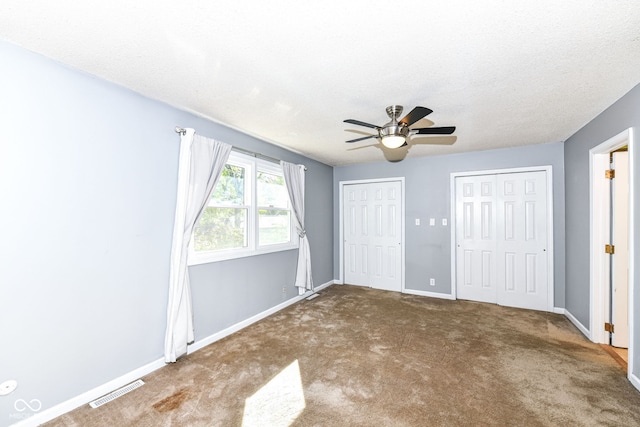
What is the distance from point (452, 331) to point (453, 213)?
2088mm

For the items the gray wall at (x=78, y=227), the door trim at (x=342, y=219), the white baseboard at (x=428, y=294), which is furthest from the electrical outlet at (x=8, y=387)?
the white baseboard at (x=428, y=294)

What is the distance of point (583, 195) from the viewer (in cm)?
340

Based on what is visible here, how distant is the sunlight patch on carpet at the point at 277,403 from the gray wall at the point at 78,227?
1124mm

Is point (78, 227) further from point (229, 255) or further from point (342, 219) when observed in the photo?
point (342, 219)

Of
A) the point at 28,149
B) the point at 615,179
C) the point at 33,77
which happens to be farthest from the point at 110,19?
the point at 615,179

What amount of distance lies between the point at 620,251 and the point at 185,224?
14.8 ft

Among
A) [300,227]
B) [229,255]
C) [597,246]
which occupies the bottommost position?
[229,255]

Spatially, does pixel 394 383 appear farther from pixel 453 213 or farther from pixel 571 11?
pixel 453 213

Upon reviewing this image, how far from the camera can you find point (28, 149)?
6.08 feet

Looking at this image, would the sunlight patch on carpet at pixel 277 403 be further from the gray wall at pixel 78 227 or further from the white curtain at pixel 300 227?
the white curtain at pixel 300 227

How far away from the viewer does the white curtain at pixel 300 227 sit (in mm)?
4434

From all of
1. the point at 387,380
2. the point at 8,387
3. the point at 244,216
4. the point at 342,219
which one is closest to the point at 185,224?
the point at 244,216

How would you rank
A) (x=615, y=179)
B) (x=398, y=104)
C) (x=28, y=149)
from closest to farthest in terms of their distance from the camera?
1. (x=28, y=149)
2. (x=398, y=104)
3. (x=615, y=179)

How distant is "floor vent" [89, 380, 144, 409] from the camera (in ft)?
6.88
